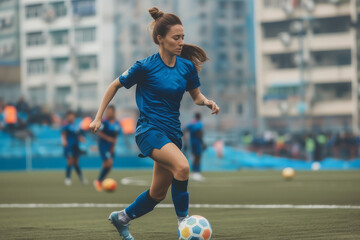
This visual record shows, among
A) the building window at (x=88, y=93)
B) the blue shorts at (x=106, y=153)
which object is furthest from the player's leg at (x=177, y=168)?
the building window at (x=88, y=93)

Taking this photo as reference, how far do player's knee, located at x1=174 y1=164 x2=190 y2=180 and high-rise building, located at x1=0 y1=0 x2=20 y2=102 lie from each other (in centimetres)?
4249

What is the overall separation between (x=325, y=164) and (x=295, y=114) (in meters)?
26.7

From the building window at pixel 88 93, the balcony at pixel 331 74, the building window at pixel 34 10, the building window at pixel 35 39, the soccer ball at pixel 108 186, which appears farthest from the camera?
the balcony at pixel 331 74

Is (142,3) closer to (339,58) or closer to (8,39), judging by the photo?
(8,39)

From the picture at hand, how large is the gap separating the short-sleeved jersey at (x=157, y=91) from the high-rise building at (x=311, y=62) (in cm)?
5445

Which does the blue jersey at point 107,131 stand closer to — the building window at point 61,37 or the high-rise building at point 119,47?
the high-rise building at point 119,47

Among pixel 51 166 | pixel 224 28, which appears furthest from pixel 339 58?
pixel 51 166

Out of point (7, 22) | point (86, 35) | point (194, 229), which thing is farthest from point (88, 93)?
point (194, 229)

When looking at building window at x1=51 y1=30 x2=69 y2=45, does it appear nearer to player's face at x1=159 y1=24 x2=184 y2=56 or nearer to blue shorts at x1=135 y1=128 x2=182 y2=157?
player's face at x1=159 y1=24 x2=184 y2=56

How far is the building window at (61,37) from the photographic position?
54.6 m

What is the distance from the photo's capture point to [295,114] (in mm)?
60594

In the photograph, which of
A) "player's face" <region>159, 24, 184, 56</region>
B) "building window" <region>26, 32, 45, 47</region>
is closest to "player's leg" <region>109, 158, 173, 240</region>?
"player's face" <region>159, 24, 184, 56</region>

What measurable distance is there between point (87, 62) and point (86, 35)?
3907 millimetres

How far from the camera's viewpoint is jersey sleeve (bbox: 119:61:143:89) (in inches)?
261
